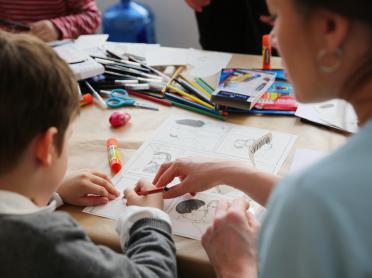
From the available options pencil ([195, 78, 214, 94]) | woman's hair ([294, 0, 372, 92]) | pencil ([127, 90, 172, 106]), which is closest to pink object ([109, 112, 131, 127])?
pencil ([127, 90, 172, 106])

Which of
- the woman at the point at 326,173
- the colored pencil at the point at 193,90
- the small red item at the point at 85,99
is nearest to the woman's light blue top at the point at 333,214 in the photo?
the woman at the point at 326,173

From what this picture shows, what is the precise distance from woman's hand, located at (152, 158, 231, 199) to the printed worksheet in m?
0.02

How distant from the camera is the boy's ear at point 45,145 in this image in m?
0.66

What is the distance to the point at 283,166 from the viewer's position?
0.93m

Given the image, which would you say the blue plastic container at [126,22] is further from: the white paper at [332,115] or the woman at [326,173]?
the woman at [326,173]

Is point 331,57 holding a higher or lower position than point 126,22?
higher

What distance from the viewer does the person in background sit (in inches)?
63.2

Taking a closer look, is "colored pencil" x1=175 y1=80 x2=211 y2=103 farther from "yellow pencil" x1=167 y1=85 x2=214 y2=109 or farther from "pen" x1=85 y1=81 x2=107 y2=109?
"pen" x1=85 y1=81 x2=107 y2=109

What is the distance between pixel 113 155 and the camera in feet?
3.15

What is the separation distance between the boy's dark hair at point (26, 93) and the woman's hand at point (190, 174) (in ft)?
0.84

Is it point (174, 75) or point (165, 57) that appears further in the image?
point (165, 57)

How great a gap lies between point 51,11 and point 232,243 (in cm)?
131

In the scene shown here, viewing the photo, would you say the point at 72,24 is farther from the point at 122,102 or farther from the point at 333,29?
the point at 333,29

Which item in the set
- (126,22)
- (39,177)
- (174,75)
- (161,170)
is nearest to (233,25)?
(174,75)
